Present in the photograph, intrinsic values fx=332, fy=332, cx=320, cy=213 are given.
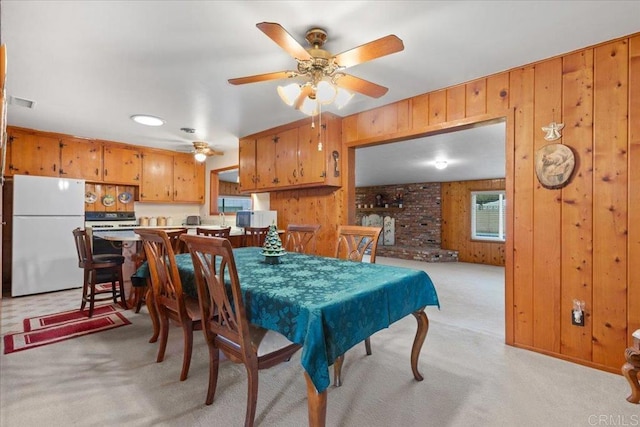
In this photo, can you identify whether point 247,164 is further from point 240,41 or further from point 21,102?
point 240,41

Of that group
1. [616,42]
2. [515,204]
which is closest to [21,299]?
[515,204]

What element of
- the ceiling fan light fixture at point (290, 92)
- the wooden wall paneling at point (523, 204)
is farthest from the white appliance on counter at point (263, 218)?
the wooden wall paneling at point (523, 204)

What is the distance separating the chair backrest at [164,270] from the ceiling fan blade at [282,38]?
1342 millimetres

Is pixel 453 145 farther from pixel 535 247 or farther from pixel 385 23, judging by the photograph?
pixel 385 23

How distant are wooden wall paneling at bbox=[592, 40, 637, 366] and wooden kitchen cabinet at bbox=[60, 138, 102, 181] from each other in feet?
19.7

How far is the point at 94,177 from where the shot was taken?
5043mm

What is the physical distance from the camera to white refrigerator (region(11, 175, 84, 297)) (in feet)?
13.4

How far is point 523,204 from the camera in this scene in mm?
2658

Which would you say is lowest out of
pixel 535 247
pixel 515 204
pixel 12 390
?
pixel 12 390

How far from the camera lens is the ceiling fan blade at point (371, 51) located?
177 centimetres

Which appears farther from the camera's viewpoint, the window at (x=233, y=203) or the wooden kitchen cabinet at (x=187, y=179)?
the window at (x=233, y=203)

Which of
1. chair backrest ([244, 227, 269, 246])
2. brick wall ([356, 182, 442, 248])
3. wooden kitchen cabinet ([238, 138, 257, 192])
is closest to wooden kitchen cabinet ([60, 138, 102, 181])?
wooden kitchen cabinet ([238, 138, 257, 192])

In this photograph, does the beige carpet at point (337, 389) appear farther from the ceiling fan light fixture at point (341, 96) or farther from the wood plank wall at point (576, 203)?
the ceiling fan light fixture at point (341, 96)

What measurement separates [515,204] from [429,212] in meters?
5.95
